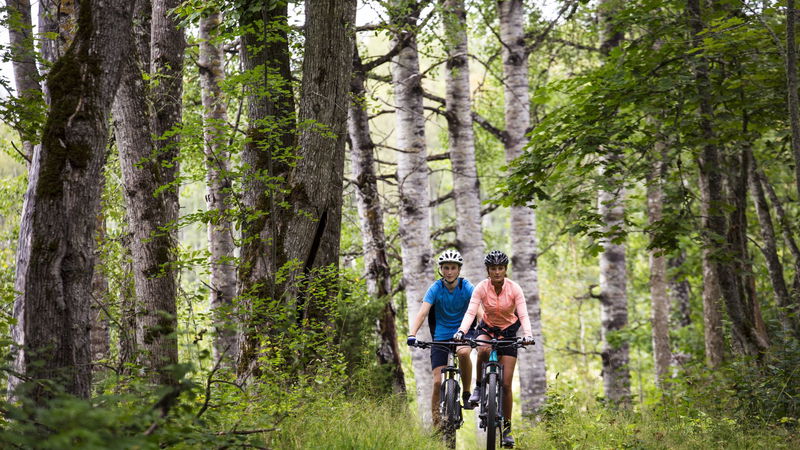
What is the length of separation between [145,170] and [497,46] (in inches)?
430

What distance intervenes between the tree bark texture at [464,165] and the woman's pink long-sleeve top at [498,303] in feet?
14.8

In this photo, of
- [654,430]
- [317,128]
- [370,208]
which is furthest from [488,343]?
[370,208]

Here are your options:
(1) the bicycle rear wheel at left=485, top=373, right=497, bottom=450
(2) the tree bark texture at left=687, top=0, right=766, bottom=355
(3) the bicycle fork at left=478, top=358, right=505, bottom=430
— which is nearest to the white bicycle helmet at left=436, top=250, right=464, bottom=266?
(3) the bicycle fork at left=478, top=358, right=505, bottom=430

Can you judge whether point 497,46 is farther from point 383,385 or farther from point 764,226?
point 383,385

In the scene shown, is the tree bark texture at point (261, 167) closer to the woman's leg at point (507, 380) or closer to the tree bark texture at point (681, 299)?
the woman's leg at point (507, 380)

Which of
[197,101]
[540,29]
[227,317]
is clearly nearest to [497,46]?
[540,29]

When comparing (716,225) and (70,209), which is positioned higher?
(716,225)

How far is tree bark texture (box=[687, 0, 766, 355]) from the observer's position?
28.2 feet

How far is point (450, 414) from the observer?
7930 mm

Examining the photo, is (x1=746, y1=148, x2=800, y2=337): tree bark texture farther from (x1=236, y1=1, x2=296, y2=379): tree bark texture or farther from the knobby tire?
(x1=236, y1=1, x2=296, y2=379): tree bark texture

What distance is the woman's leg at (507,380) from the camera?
7676mm

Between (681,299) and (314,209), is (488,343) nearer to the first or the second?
(314,209)

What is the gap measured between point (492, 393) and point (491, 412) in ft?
0.68

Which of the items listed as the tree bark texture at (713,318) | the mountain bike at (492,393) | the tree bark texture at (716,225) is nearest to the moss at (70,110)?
the mountain bike at (492,393)
